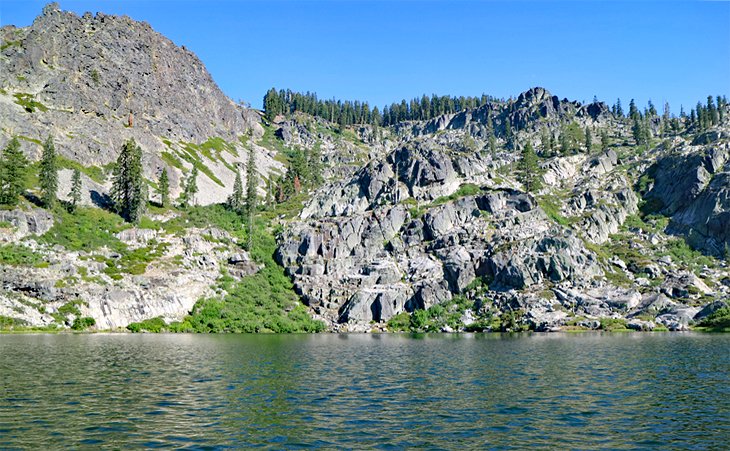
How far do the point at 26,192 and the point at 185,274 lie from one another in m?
53.3

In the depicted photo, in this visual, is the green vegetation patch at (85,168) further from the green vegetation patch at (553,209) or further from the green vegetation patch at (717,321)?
the green vegetation patch at (717,321)

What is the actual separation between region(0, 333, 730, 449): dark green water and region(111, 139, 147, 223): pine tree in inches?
3829

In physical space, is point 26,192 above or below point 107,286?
above

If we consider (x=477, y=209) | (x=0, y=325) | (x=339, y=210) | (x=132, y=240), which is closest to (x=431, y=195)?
(x=477, y=209)

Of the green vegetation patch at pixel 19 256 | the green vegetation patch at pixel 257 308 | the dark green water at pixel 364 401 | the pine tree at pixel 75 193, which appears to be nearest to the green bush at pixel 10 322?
the green vegetation patch at pixel 19 256

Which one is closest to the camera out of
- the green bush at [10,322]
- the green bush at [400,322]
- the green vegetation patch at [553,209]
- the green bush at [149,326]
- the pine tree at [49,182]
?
the green bush at [10,322]

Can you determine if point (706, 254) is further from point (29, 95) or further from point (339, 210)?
point (29, 95)

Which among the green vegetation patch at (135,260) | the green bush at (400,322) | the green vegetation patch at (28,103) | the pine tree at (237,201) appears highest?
the green vegetation patch at (28,103)

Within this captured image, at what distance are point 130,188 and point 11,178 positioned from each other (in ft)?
110

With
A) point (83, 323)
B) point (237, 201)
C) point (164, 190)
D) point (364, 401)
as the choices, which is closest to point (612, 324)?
point (364, 401)

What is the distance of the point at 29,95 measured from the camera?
7510 inches

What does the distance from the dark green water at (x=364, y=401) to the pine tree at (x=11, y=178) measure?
280 feet

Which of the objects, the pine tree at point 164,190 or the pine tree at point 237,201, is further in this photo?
the pine tree at point 237,201

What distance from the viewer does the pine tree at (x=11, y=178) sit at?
131 meters
